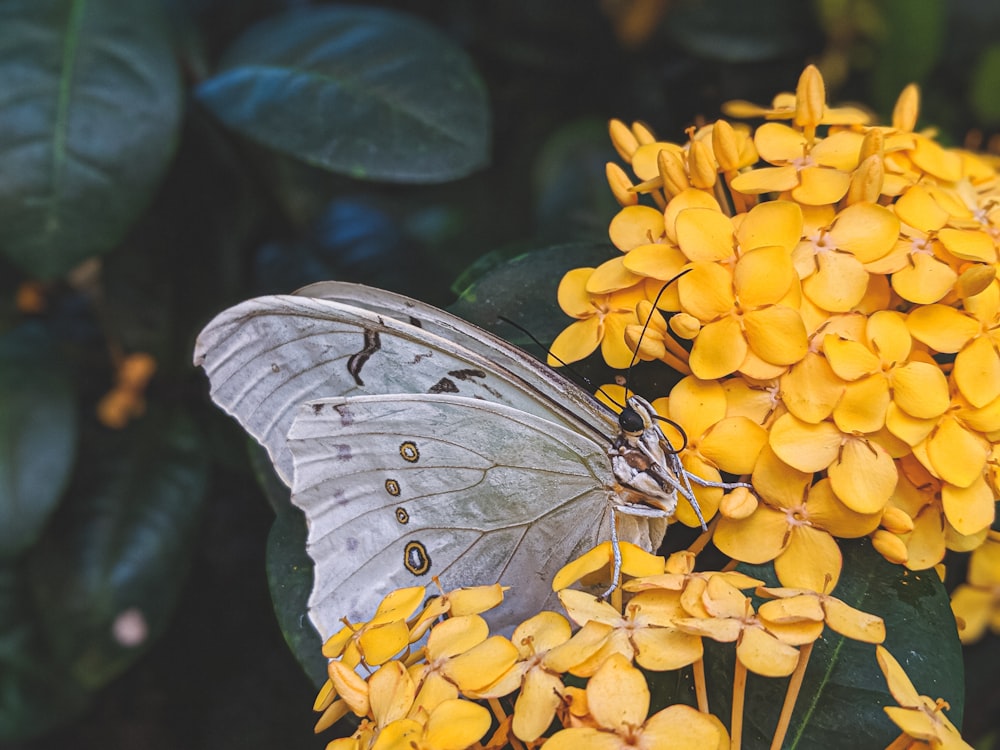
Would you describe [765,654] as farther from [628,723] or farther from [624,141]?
[624,141]

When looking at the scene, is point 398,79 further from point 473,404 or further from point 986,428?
point 986,428

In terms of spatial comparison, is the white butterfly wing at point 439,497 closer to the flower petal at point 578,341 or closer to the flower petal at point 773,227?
the flower petal at point 578,341

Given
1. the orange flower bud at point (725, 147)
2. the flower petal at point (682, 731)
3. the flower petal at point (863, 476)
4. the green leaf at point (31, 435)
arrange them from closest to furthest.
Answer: the flower petal at point (682, 731) → the flower petal at point (863, 476) → the orange flower bud at point (725, 147) → the green leaf at point (31, 435)

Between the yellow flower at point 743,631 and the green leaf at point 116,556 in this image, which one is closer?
the yellow flower at point 743,631

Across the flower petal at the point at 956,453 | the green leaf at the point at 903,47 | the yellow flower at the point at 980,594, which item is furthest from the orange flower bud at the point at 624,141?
the green leaf at the point at 903,47

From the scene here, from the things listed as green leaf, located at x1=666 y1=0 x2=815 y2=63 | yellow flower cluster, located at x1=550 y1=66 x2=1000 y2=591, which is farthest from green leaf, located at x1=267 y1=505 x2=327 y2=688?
green leaf, located at x1=666 y1=0 x2=815 y2=63

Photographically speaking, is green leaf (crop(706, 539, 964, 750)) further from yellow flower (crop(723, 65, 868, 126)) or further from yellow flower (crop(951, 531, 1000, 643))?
yellow flower (crop(723, 65, 868, 126))

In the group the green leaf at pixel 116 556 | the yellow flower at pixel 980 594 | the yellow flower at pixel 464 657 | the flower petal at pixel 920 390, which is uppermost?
the flower petal at pixel 920 390
